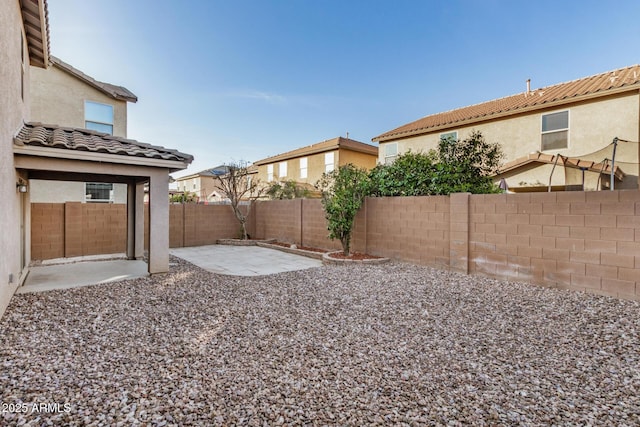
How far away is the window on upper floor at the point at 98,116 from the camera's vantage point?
12883 mm

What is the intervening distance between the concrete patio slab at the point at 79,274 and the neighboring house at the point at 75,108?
5.12 meters

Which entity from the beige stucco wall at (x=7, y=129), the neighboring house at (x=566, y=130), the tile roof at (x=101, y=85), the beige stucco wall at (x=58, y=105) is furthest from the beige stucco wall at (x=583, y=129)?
the beige stucco wall at (x=58, y=105)

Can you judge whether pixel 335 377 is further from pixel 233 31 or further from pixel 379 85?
pixel 379 85

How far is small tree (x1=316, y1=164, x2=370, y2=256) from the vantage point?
32.0 feet

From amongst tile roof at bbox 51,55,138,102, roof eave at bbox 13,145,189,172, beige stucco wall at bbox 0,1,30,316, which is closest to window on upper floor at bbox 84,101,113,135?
tile roof at bbox 51,55,138,102

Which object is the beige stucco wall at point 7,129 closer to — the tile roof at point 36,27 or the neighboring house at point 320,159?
the tile roof at point 36,27

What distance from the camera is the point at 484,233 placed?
23.8 ft

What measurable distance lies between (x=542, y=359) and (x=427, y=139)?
44.4ft

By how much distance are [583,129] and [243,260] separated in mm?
12376

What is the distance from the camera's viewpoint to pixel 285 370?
127 inches

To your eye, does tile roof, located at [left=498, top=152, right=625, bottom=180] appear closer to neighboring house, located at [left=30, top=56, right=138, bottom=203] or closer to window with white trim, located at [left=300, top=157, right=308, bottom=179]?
window with white trim, located at [left=300, top=157, right=308, bottom=179]

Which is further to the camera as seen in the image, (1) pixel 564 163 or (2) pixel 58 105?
(2) pixel 58 105

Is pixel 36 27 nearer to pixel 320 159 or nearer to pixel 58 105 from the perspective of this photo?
pixel 58 105

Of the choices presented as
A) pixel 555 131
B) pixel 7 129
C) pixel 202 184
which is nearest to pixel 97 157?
pixel 7 129
